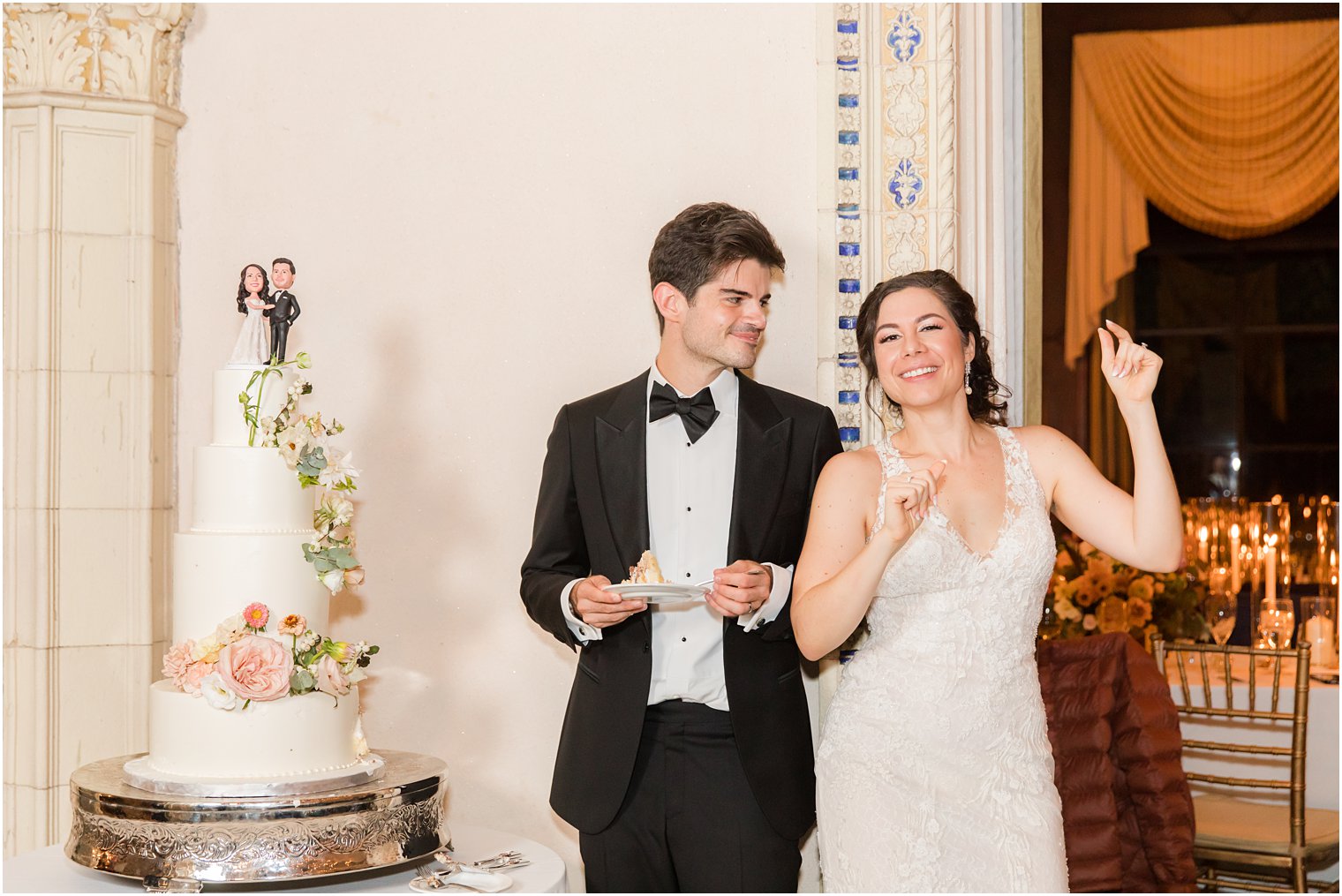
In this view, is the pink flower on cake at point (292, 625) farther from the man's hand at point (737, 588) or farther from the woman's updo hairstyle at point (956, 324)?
the woman's updo hairstyle at point (956, 324)

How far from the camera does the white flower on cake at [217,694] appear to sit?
2988mm

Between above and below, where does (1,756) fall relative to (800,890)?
above

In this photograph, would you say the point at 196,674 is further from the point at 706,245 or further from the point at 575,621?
the point at 706,245

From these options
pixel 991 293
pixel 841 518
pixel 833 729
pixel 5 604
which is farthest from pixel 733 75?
pixel 5 604

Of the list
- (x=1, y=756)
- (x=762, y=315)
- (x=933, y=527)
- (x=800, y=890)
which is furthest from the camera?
(x=1, y=756)

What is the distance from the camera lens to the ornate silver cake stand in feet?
9.39

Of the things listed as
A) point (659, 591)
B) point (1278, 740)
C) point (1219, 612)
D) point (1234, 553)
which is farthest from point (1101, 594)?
point (659, 591)

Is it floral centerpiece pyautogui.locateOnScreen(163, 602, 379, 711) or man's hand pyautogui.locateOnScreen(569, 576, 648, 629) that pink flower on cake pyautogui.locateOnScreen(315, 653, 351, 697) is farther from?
man's hand pyautogui.locateOnScreen(569, 576, 648, 629)

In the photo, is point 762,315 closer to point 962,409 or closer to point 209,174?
point 962,409

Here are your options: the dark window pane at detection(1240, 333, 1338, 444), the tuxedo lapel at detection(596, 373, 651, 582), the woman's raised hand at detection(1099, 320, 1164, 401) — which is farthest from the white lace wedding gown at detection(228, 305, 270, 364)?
the dark window pane at detection(1240, 333, 1338, 444)

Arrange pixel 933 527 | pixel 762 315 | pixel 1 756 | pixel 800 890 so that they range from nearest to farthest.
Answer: pixel 933 527 → pixel 762 315 → pixel 800 890 → pixel 1 756

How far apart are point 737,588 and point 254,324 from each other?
1.32m

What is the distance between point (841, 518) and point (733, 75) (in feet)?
5.32

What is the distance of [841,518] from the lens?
306 cm
